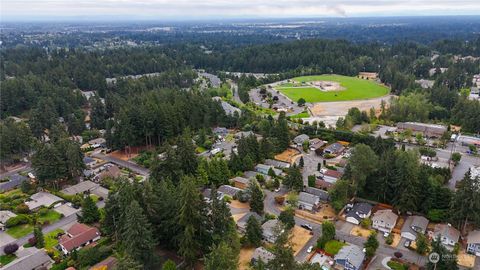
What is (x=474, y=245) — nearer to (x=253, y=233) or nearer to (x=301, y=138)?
(x=253, y=233)

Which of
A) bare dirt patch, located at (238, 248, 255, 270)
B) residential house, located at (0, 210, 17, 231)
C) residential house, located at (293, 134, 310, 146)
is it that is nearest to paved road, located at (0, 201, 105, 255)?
residential house, located at (0, 210, 17, 231)

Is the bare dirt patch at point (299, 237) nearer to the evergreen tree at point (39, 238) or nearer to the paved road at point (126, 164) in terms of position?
the paved road at point (126, 164)

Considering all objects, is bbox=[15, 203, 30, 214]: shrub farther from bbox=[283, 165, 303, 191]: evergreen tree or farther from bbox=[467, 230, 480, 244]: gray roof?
bbox=[467, 230, 480, 244]: gray roof

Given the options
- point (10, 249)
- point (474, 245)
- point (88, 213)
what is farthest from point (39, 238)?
point (474, 245)

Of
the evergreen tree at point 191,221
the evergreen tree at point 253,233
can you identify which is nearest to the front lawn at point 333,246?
the evergreen tree at point 253,233

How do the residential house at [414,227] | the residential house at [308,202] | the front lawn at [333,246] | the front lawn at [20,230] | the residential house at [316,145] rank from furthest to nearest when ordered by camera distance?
the residential house at [316,145], the residential house at [308,202], the front lawn at [20,230], the residential house at [414,227], the front lawn at [333,246]
